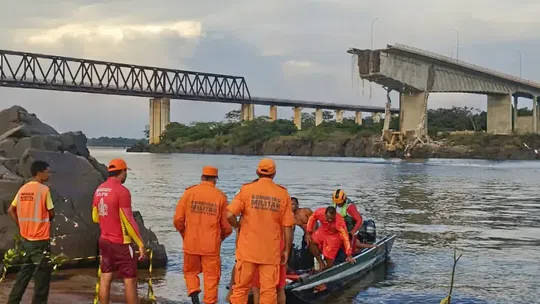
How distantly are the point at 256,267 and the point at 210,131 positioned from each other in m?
152

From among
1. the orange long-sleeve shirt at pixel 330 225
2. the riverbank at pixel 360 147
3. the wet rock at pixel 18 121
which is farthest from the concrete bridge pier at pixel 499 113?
the orange long-sleeve shirt at pixel 330 225

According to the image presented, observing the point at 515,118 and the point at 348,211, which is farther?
the point at 515,118

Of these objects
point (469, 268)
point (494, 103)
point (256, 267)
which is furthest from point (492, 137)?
point (256, 267)

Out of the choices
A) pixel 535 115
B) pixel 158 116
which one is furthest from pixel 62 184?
pixel 158 116

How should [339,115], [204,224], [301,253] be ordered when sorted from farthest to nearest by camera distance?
[339,115] < [301,253] < [204,224]

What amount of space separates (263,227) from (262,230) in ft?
0.11

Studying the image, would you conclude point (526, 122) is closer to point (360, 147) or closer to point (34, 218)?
point (360, 147)

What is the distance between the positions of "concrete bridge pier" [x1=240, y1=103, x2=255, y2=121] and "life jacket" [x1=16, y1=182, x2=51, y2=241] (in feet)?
471

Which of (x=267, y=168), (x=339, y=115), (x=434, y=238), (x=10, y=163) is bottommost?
(x=434, y=238)

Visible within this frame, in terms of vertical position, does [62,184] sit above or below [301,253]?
above

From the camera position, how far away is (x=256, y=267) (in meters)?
7.89

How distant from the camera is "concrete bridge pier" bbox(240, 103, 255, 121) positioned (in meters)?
152

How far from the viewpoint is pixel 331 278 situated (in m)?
11.5

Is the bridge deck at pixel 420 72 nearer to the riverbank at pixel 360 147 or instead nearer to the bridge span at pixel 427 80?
the bridge span at pixel 427 80
